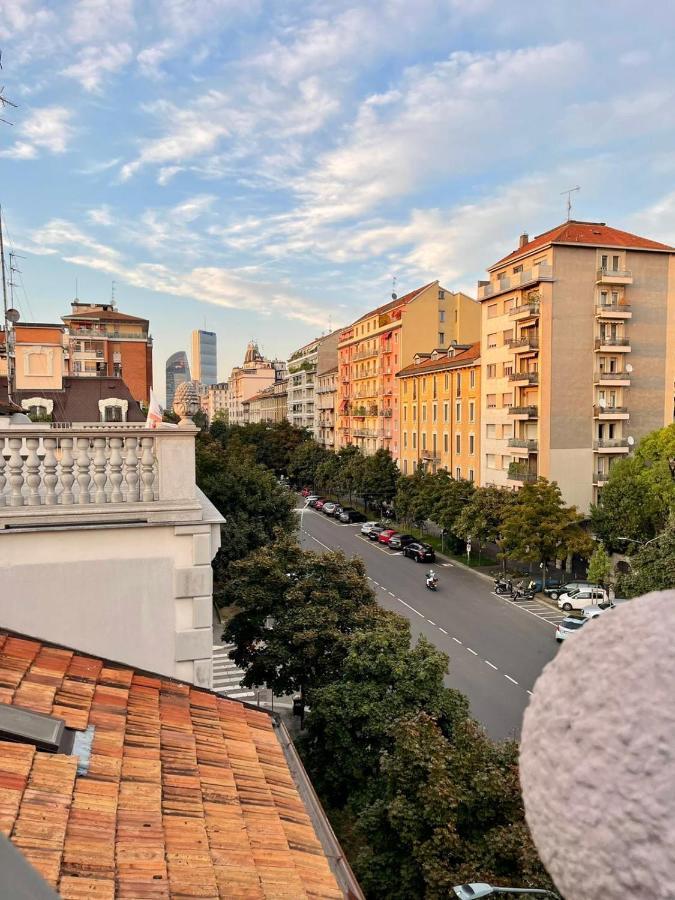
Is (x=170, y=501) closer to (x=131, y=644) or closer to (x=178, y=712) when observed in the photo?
(x=131, y=644)

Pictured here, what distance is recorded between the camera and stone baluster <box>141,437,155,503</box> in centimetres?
718

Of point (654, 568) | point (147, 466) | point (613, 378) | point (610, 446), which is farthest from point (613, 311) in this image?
point (147, 466)

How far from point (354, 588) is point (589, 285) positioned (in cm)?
3234

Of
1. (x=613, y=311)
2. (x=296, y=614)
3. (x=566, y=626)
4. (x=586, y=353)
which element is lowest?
(x=566, y=626)

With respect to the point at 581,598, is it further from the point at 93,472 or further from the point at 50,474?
the point at 50,474

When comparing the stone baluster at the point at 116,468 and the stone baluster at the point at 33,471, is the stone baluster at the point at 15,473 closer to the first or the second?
the stone baluster at the point at 33,471

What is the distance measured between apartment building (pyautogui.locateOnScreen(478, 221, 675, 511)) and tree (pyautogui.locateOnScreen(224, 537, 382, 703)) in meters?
27.4

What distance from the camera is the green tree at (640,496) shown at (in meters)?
34.6

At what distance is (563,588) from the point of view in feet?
115

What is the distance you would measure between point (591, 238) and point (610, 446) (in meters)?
13.5

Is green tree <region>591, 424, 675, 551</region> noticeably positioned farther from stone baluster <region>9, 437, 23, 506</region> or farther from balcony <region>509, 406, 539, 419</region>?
stone baluster <region>9, 437, 23, 506</region>

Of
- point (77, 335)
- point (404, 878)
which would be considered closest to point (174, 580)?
point (404, 878)

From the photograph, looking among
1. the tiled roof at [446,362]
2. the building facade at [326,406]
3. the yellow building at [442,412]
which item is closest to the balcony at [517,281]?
the tiled roof at [446,362]

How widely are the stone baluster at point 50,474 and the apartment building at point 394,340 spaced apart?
59.0 metres
